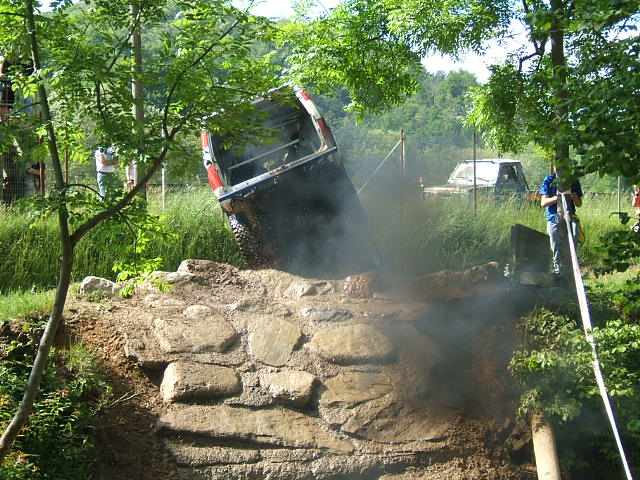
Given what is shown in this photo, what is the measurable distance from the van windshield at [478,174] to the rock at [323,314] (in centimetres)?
1229

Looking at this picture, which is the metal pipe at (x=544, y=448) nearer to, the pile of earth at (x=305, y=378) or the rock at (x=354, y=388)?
the pile of earth at (x=305, y=378)

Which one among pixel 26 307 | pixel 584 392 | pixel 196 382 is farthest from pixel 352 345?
pixel 26 307

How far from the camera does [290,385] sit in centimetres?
638

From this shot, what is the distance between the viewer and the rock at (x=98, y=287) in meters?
7.14

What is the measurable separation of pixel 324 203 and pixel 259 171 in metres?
1.20

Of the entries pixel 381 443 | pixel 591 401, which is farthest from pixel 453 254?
pixel 381 443

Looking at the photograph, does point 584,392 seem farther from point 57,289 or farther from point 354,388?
point 57,289

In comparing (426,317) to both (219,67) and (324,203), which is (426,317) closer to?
(324,203)

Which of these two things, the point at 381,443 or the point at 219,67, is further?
the point at 381,443

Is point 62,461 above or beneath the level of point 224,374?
beneath

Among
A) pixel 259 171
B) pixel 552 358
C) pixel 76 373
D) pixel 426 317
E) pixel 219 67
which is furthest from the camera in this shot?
pixel 259 171

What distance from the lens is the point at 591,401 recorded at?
689cm

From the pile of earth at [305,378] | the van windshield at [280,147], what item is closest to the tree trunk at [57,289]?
the pile of earth at [305,378]

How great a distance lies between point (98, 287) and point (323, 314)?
231 centimetres
